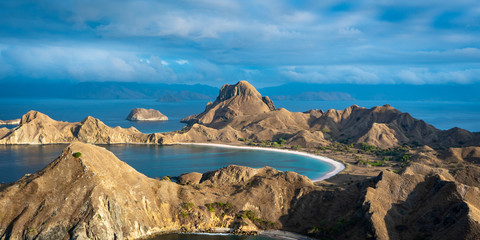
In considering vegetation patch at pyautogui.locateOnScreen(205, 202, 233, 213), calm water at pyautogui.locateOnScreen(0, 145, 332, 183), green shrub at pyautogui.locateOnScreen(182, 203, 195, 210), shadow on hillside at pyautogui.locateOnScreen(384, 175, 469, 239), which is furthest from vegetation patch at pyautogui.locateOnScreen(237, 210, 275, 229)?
calm water at pyautogui.locateOnScreen(0, 145, 332, 183)

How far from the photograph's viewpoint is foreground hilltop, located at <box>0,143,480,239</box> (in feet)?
214

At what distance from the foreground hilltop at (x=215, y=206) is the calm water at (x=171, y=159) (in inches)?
1893

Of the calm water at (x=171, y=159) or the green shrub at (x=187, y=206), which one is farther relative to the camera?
the calm water at (x=171, y=159)

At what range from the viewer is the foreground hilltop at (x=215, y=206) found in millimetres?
65312

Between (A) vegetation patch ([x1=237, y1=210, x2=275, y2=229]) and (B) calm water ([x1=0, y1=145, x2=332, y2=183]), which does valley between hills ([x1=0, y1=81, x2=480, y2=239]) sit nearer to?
(A) vegetation patch ([x1=237, y1=210, x2=275, y2=229])

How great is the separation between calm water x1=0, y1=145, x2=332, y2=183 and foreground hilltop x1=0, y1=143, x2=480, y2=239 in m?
48.1

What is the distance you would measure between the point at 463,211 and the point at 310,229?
85.0 ft

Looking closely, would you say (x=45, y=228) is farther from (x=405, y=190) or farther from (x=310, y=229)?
(x=405, y=190)

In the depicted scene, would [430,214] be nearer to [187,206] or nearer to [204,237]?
[204,237]

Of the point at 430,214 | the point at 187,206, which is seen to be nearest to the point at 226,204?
the point at 187,206

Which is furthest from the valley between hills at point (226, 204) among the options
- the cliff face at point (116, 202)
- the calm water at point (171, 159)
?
the calm water at point (171, 159)

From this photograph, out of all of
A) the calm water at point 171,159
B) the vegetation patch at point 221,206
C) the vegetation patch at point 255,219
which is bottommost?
the vegetation patch at point 255,219

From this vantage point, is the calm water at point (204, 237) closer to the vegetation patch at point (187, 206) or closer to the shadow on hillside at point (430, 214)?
the vegetation patch at point (187, 206)

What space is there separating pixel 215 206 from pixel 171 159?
85.4 metres
